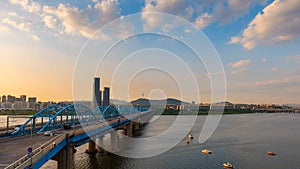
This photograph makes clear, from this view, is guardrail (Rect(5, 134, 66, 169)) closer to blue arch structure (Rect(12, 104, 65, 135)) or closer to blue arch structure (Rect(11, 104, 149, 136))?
blue arch structure (Rect(11, 104, 149, 136))

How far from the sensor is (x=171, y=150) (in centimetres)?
5706

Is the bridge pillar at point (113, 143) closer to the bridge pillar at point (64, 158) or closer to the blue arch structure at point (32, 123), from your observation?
the blue arch structure at point (32, 123)

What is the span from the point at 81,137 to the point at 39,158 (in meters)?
17.4

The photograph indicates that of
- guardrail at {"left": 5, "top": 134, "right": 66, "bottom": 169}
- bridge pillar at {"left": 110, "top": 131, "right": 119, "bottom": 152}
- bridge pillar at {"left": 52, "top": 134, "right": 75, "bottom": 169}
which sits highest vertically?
guardrail at {"left": 5, "top": 134, "right": 66, "bottom": 169}

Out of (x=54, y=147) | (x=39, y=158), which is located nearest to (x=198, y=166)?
(x=54, y=147)

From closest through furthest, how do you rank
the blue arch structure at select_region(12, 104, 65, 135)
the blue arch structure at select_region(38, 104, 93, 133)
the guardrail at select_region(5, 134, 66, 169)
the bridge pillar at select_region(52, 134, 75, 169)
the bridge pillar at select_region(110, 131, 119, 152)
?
the guardrail at select_region(5, 134, 66, 169), the bridge pillar at select_region(52, 134, 75, 169), the blue arch structure at select_region(12, 104, 65, 135), the blue arch structure at select_region(38, 104, 93, 133), the bridge pillar at select_region(110, 131, 119, 152)

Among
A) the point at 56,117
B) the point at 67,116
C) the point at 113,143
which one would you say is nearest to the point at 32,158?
the point at 56,117

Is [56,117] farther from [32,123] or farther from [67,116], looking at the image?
[67,116]

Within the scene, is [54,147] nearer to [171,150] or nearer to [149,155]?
[149,155]

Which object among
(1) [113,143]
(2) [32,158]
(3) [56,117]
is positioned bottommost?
(1) [113,143]

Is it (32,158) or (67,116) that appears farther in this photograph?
(67,116)

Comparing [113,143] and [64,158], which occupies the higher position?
[64,158]

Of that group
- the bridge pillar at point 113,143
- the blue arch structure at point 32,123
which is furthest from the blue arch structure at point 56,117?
the bridge pillar at point 113,143

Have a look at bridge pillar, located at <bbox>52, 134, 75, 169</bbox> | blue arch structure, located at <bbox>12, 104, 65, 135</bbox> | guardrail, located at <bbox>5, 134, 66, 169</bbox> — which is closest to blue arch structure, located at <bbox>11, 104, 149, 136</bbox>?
blue arch structure, located at <bbox>12, 104, 65, 135</bbox>
